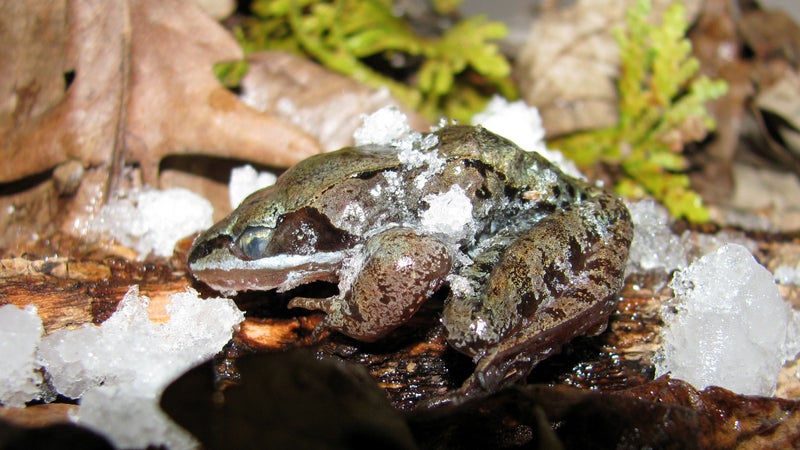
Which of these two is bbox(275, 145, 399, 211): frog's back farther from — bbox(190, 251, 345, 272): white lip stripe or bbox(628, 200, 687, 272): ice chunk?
bbox(628, 200, 687, 272): ice chunk

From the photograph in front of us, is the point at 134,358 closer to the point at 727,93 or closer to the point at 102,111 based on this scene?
Answer: the point at 102,111

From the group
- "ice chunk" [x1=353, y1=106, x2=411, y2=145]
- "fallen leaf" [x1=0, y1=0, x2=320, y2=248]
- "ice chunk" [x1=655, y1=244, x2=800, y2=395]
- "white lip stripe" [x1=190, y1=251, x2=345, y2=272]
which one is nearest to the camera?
"ice chunk" [x1=655, y1=244, x2=800, y2=395]

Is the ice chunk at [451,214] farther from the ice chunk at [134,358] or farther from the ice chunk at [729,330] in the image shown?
the ice chunk at [729,330]

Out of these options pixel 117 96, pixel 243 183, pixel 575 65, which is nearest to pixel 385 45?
pixel 575 65

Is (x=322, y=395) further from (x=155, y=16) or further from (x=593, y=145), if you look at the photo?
(x=593, y=145)

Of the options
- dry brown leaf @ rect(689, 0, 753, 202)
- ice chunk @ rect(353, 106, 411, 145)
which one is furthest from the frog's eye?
dry brown leaf @ rect(689, 0, 753, 202)

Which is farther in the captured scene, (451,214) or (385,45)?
(385,45)
